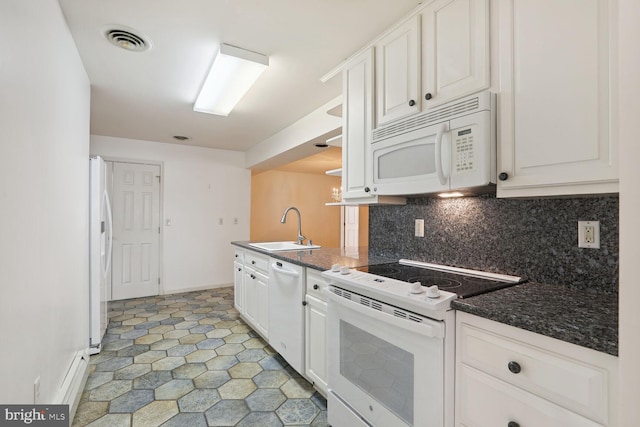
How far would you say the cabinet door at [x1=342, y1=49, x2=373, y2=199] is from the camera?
196 centimetres

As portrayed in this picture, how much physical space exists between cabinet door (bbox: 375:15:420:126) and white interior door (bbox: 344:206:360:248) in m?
5.61

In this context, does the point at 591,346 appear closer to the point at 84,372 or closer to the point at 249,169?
the point at 84,372

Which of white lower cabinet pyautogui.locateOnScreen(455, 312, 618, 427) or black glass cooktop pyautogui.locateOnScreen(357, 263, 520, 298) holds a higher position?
black glass cooktop pyautogui.locateOnScreen(357, 263, 520, 298)

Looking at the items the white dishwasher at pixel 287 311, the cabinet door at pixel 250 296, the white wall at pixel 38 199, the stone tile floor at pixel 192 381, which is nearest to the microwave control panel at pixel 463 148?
the white dishwasher at pixel 287 311

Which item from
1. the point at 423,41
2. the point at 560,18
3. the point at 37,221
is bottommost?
the point at 37,221

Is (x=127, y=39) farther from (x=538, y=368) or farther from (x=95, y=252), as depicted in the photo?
(x=538, y=368)

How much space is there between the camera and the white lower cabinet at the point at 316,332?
74.3 inches

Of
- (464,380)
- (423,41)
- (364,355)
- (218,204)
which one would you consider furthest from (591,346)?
(218,204)

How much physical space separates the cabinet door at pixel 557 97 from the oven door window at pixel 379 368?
857mm

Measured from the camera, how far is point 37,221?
1.35 meters

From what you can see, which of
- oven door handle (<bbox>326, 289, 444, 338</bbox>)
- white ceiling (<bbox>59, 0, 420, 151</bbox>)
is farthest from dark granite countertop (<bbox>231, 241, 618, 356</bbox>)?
white ceiling (<bbox>59, 0, 420, 151</bbox>)

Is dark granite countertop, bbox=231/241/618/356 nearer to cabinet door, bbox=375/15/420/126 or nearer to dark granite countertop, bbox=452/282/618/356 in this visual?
Answer: dark granite countertop, bbox=452/282/618/356

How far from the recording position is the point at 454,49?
1450 millimetres

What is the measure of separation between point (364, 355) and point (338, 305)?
28cm
